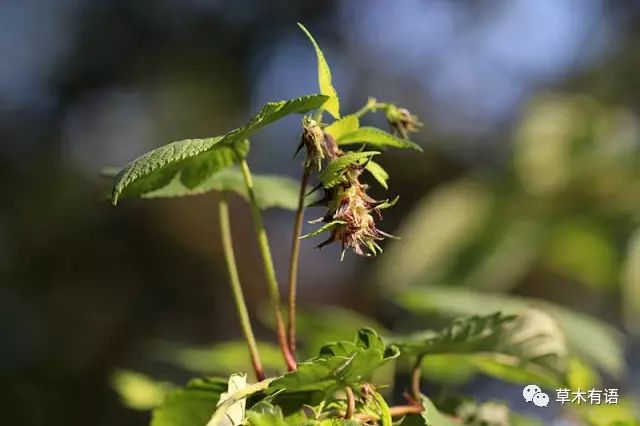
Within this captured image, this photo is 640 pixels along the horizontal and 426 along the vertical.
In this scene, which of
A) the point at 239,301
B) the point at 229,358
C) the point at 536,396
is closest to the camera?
the point at 239,301

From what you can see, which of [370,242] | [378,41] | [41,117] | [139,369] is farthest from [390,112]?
[41,117]

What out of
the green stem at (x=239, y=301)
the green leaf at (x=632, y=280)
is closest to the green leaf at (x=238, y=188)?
the green stem at (x=239, y=301)

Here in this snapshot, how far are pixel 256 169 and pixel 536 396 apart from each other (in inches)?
80.9

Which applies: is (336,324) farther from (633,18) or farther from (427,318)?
(633,18)

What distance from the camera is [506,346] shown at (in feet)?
1.60

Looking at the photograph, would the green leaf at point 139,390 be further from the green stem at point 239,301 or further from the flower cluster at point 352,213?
the flower cluster at point 352,213

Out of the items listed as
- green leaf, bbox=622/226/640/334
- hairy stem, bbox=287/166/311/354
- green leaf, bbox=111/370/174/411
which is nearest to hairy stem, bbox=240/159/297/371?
hairy stem, bbox=287/166/311/354

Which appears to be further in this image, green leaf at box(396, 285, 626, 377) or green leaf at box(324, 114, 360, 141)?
green leaf at box(396, 285, 626, 377)

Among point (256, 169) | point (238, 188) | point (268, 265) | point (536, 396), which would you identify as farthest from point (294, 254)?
point (256, 169)

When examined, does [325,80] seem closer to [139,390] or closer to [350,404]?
[350,404]

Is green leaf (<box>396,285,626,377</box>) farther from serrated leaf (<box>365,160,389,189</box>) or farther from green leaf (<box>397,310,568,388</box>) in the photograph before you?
serrated leaf (<box>365,160,389,189</box>)

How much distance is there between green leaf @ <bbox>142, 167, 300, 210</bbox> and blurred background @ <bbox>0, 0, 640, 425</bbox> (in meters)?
0.67

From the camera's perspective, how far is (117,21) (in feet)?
9.77

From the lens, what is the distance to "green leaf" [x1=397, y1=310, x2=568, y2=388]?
1.43 feet
